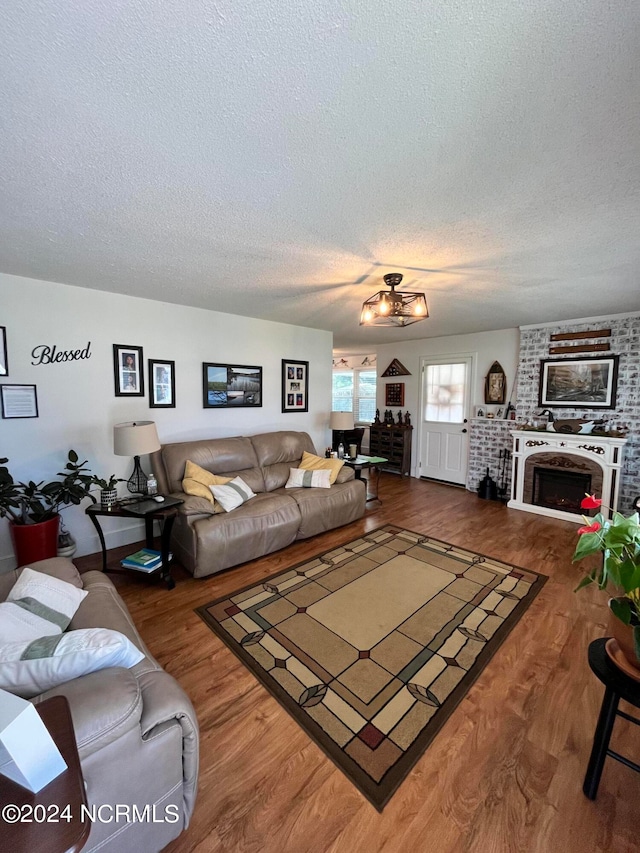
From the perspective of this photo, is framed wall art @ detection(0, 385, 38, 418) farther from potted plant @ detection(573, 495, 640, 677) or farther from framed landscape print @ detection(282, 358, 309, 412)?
potted plant @ detection(573, 495, 640, 677)

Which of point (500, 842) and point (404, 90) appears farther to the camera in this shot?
point (500, 842)

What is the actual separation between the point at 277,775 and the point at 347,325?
4.40 m

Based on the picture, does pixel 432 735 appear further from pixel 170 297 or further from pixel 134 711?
pixel 170 297

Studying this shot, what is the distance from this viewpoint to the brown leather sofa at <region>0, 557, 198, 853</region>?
987 mm

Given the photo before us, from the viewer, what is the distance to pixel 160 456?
355 cm

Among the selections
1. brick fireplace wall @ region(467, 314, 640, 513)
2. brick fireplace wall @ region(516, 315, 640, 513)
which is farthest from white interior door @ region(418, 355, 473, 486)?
brick fireplace wall @ region(516, 315, 640, 513)

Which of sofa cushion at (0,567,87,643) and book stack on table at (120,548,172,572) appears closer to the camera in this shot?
sofa cushion at (0,567,87,643)

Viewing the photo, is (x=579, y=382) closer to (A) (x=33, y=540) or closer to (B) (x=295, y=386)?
(B) (x=295, y=386)

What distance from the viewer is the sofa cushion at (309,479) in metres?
3.98

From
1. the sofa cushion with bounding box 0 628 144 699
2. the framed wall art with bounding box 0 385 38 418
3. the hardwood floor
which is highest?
the framed wall art with bounding box 0 385 38 418

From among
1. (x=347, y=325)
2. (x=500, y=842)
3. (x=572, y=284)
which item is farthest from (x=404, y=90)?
(x=347, y=325)

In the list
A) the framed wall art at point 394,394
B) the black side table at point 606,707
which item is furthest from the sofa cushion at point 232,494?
the framed wall art at point 394,394

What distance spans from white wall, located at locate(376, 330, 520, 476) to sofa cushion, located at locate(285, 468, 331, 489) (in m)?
2.90

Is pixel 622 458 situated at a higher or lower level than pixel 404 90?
lower
